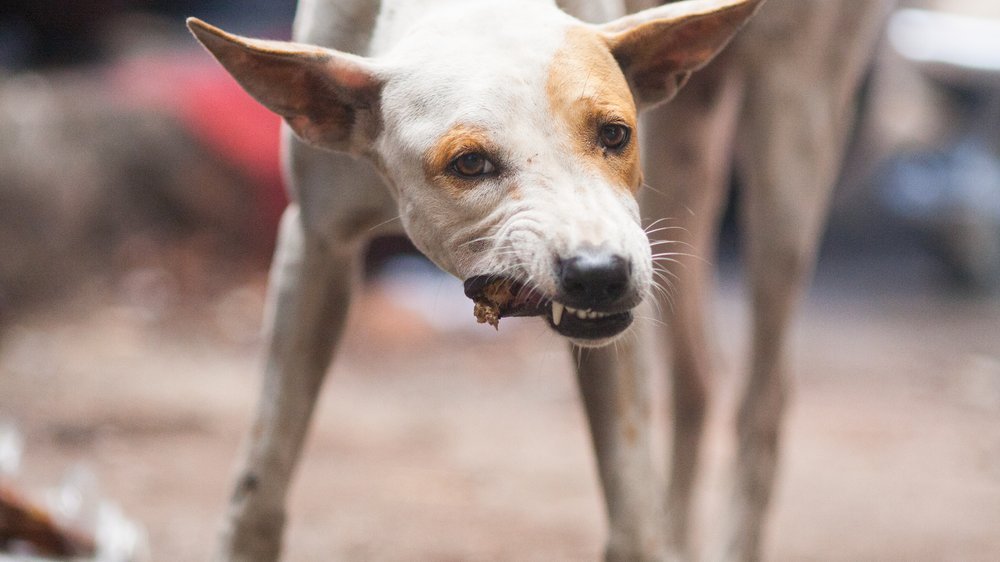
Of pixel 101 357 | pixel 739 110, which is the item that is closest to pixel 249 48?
pixel 739 110

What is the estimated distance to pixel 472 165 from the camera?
192 cm

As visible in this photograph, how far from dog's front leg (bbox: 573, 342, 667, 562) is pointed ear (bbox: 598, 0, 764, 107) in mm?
545

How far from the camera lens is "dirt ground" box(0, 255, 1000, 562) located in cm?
391

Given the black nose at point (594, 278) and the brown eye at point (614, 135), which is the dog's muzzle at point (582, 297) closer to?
the black nose at point (594, 278)

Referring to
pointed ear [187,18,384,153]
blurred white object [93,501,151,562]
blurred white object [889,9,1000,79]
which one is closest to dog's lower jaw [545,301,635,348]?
pointed ear [187,18,384,153]

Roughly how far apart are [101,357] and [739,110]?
13.9 ft

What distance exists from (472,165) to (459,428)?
11.6 feet

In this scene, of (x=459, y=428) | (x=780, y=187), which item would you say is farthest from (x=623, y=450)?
(x=459, y=428)

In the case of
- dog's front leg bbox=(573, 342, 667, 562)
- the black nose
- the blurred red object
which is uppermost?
the black nose

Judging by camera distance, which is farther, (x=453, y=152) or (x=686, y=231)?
(x=686, y=231)

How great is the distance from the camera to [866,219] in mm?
10086

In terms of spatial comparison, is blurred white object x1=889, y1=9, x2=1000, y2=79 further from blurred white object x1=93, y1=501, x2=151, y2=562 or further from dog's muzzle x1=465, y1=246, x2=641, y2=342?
dog's muzzle x1=465, y1=246, x2=641, y2=342

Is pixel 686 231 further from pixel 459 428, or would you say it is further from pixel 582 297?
pixel 459 428

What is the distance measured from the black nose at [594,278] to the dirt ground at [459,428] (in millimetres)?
1192
